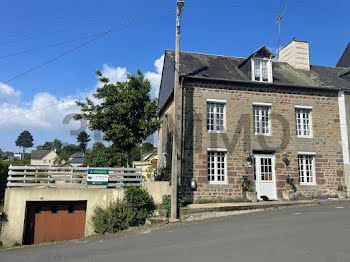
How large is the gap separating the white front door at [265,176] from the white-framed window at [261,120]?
1255 mm

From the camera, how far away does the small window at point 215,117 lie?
1257 centimetres

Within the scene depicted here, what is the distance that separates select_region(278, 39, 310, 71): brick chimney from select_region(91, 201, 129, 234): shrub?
13641 millimetres

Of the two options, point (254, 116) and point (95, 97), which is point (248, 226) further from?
point (95, 97)

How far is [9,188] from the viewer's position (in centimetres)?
1033

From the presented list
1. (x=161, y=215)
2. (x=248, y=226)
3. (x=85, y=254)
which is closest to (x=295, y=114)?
(x=248, y=226)

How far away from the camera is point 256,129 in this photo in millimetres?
13008

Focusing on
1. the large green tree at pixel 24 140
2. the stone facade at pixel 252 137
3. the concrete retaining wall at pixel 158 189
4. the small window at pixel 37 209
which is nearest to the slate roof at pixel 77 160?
the small window at pixel 37 209

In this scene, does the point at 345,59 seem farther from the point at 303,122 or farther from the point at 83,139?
the point at 83,139

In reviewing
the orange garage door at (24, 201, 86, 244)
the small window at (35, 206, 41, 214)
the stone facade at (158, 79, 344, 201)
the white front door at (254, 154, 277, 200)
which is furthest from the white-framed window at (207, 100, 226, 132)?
the small window at (35, 206, 41, 214)

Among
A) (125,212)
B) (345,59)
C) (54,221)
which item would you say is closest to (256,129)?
(125,212)

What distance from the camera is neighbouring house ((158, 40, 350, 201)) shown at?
12.1m

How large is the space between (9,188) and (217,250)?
864 centimetres

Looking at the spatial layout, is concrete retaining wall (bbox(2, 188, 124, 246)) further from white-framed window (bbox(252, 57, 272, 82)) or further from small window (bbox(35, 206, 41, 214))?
white-framed window (bbox(252, 57, 272, 82))

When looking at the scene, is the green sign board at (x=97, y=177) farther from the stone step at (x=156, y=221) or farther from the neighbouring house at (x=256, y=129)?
the neighbouring house at (x=256, y=129)
